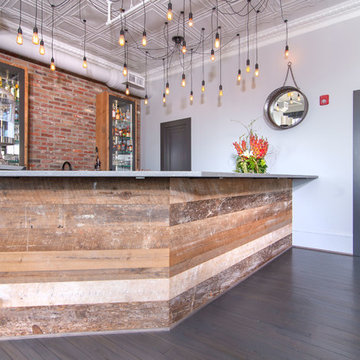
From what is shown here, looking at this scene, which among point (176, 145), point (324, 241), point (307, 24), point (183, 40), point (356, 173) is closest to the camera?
point (356, 173)

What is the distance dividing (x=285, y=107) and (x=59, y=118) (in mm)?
3617

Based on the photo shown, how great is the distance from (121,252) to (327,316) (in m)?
1.44

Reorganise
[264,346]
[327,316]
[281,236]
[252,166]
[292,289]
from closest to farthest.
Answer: [264,346] → [327,316] → [292,289] → [252,166] → [281,236]

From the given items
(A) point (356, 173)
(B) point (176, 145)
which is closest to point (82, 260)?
(A) point (356, 173)

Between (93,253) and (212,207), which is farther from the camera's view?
(212,207)

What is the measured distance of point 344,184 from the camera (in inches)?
132

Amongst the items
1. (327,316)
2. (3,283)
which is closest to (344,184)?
(327,316)

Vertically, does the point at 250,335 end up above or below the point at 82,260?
below

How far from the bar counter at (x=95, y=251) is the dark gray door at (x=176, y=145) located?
3.30 m

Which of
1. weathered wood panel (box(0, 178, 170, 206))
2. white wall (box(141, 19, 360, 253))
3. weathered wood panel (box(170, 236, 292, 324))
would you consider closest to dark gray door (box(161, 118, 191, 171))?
white wall (box(141, 19, 360, 253))

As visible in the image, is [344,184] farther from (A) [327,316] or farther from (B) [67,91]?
(B) [67,91]

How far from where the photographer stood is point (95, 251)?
60.8 inches

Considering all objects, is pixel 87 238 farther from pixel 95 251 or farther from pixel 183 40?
pixel 183 40

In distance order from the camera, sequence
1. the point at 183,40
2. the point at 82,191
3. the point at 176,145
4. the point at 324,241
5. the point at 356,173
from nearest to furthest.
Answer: the point at 82,191 → the point at 356,173 → the point at 324,241 → the point at 183,40 → the point at 176,145
